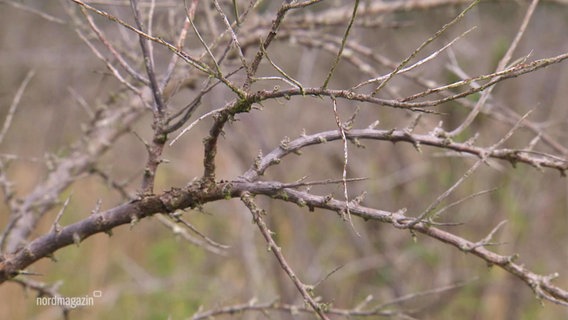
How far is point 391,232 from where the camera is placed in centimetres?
509

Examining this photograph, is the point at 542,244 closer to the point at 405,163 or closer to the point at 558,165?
the point at 405,163

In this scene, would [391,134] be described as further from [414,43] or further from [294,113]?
[414,43]

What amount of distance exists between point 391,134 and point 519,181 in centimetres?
338

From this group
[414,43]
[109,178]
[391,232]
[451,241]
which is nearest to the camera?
[451,241]

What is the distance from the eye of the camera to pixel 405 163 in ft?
17.1

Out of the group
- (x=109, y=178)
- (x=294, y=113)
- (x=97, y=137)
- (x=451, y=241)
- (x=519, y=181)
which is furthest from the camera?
(x=294, y=113)

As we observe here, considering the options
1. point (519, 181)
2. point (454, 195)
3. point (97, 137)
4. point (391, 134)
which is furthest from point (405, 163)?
point (391, 134)

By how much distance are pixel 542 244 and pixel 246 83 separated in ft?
14.5

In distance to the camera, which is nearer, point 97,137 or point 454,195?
point 97,137

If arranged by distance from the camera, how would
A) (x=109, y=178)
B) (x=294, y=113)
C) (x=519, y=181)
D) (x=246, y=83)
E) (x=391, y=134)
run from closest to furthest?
(x=246, y=83)
(x=391, y=134)
(x=109, y=178)
(x=519, y=181)
(x=294, y=113)

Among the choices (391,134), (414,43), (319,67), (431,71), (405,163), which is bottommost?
(391,134)

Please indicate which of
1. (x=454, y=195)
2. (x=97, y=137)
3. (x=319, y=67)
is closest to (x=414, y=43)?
(x=319, y=67)

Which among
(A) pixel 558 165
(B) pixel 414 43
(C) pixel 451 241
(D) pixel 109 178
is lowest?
(C) pixel 451 241

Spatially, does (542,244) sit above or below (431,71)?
below
